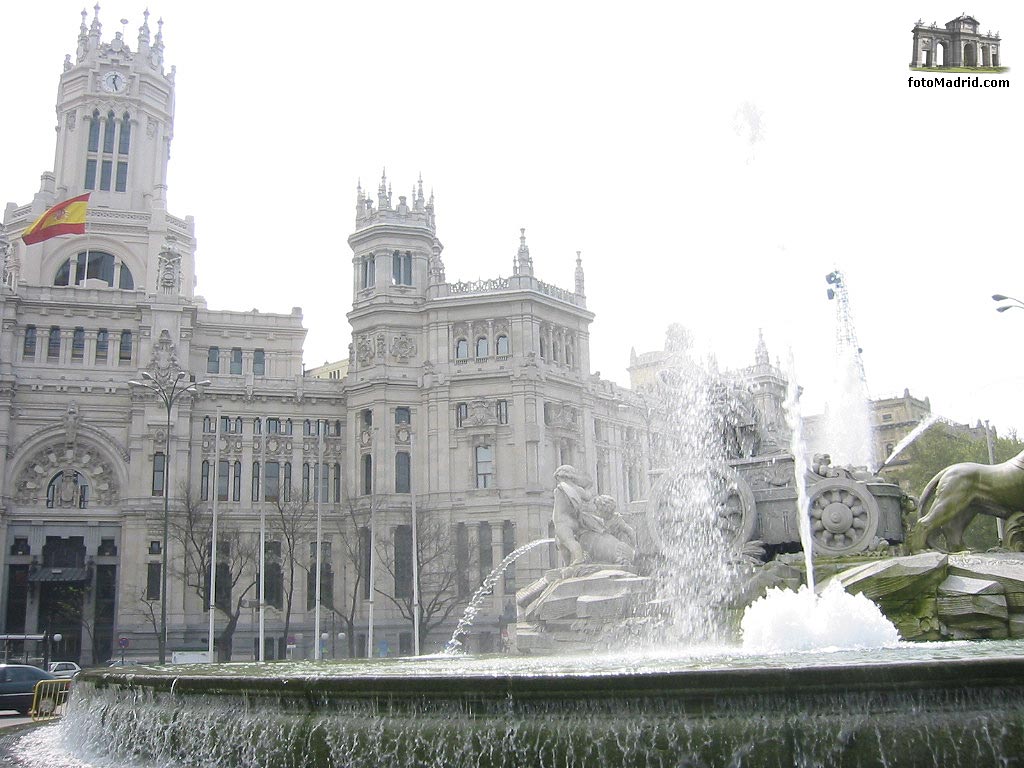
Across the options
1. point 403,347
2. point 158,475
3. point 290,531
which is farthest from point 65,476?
point 403,347

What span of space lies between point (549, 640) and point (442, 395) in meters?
48.6

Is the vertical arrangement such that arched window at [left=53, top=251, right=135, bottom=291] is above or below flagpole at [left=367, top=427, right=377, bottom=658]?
above

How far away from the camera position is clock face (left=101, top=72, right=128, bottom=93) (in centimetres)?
7306

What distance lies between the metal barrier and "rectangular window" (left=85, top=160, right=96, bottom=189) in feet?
180

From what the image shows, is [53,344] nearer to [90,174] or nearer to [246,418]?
[246,418]

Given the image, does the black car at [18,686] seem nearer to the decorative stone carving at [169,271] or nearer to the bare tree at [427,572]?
the bare tree at [427,572]

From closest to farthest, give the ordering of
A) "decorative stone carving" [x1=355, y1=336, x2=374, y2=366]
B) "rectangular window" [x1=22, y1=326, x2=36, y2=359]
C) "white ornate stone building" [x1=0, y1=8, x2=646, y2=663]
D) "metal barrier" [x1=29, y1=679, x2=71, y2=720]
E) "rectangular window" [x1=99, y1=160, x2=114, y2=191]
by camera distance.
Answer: "metal barrier" [x1=29, y1=679, x2=71, y2=720], "white ornate stone building" [x1=0, y1=8, x2=646, y2=663], "rectangular window" [x1=22, y1=326, x2=36, y2=359], "decorative stone carving" [x1=355, y1=336, x2=374, y2=366], "rectangular window" [x1=99, y1=160, x2=114, y2=191]

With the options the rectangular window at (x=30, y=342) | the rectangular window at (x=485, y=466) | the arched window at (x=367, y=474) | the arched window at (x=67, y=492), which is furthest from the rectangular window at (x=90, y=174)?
the rectangular window at (x=485, y=466)

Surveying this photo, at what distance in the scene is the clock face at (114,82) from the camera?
73.1 meters

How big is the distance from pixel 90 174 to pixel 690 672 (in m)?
73.3

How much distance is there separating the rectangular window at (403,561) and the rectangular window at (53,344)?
78.1 ft

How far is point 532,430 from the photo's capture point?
63.5 meters

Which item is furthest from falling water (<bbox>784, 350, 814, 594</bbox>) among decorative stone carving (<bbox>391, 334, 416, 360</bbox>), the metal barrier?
decorative stone carving (<bbox>391, 334, 416, 360</bbox>)

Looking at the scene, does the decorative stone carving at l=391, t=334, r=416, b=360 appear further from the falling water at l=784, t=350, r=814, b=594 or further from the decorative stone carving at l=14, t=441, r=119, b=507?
the falling water at l=784, t=350, r=814, b=594
